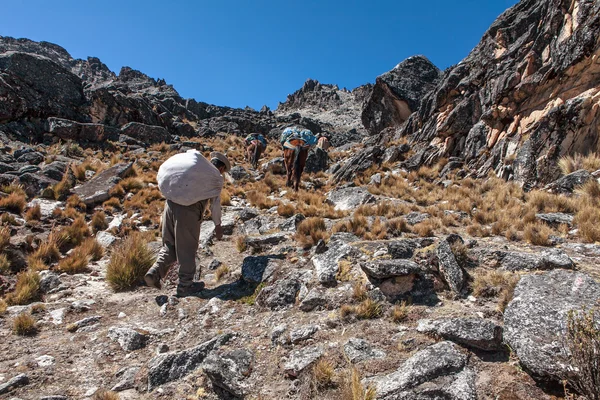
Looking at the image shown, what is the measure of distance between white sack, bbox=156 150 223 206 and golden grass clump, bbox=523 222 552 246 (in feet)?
16.5

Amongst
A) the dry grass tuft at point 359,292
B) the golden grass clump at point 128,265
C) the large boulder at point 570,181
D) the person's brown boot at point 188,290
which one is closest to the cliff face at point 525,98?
the large boulder at point 570,181

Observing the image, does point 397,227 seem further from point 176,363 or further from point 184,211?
point 176,363

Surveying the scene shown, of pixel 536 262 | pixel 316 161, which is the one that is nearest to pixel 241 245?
pixel 536 262

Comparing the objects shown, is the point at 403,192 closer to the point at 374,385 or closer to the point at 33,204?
the point at 374,385

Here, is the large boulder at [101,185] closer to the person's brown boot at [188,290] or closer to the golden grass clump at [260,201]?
the golden grass clump at [260,201]

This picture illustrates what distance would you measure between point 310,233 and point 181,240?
7.57 feet

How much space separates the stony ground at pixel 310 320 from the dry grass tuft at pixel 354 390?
0.05 feet

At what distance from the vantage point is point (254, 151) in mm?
18984

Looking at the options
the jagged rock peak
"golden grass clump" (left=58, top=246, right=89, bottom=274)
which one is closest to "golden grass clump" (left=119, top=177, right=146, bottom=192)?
"golden grass clump" (left=58, top=246, right=89, bottom=274)

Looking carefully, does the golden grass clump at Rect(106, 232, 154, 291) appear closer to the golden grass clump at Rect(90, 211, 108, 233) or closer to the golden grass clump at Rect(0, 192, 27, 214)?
the golden grass clump at Rect(90, 211, 108, 233)

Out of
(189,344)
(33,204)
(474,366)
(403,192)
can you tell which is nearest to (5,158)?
(33,204)

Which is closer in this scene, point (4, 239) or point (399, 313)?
point (399, 313)

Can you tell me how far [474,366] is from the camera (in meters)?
2.57

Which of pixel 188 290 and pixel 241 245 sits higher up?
pixel 241 245
